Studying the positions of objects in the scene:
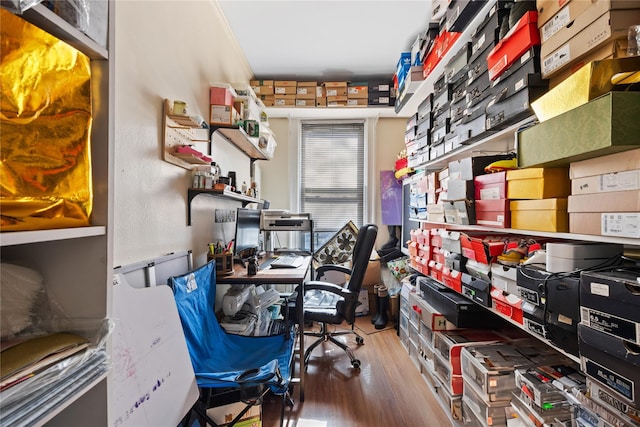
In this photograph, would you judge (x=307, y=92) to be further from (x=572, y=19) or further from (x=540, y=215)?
(x=540, y=215)

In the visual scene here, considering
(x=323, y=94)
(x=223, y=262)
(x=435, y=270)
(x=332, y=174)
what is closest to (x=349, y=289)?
(x=435, y=270)

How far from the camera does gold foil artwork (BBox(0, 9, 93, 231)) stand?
479mm

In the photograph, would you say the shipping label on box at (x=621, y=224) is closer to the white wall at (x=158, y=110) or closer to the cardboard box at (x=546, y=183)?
the cardboard box at (x=546, y=183)

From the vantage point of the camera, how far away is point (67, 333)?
611 mm

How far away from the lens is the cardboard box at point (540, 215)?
98 centimetres

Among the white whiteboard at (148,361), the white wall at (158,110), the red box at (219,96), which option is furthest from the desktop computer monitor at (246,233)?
the white whiteboard at (148,361)

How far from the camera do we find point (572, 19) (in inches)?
36.5

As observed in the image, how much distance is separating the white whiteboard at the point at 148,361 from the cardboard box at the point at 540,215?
1475mm

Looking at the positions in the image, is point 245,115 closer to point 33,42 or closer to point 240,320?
point 240,320

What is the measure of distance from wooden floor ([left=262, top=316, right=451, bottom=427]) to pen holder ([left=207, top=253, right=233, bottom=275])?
35.1 inches

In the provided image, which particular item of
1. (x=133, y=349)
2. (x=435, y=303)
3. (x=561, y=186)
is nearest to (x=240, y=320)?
(x=133, y=349)

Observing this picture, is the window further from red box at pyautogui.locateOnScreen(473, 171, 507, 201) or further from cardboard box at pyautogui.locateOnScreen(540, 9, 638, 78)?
cardboard box at pyautogui.locateOnScreen(540, 9, 638, 78)

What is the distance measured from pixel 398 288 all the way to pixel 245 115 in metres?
2.40

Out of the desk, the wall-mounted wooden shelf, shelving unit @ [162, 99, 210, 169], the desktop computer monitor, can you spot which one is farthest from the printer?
shelving unit @ [162, 99, 210, 169]
